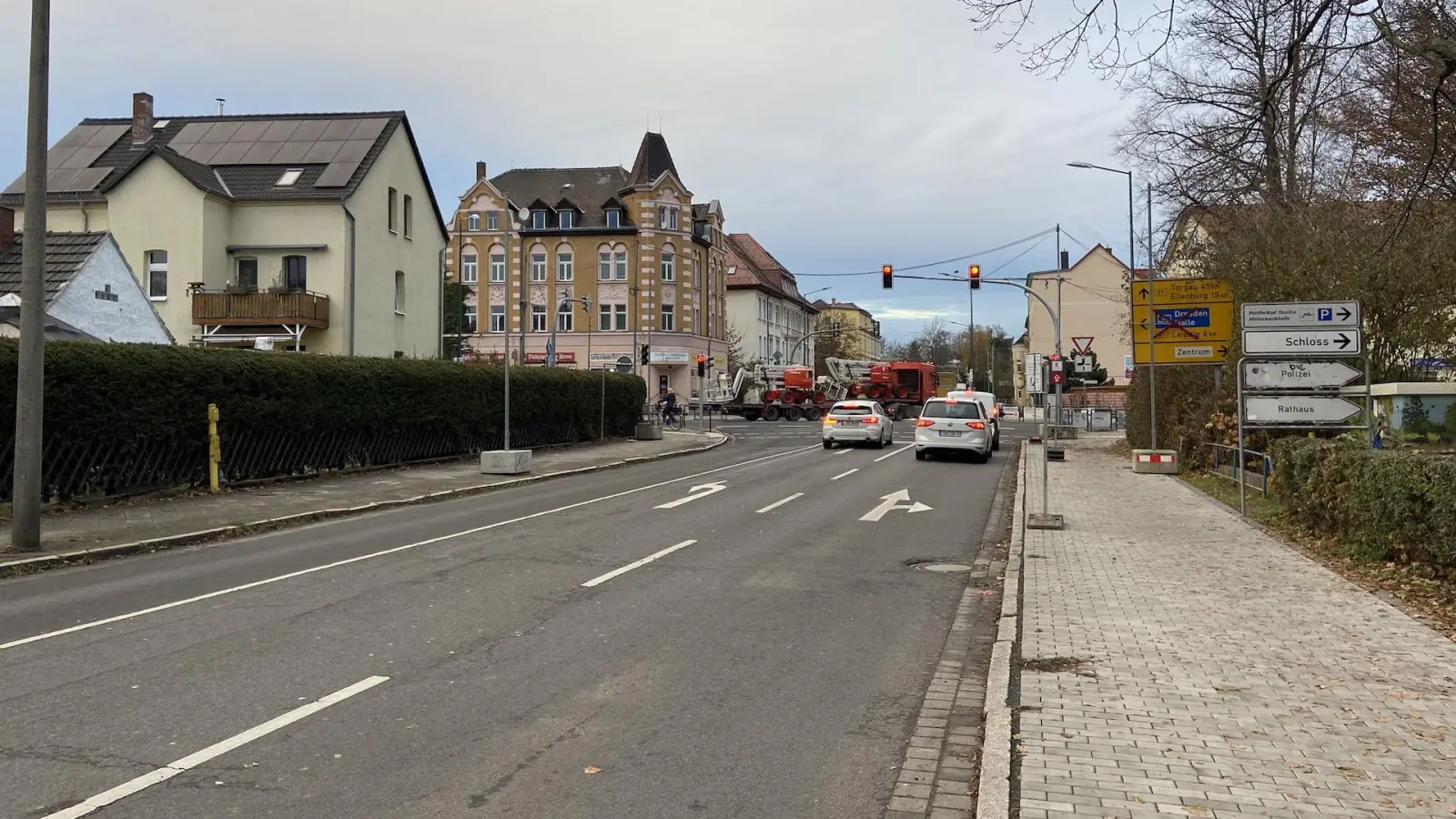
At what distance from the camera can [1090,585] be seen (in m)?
9.48

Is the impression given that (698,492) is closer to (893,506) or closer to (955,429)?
(893,506)

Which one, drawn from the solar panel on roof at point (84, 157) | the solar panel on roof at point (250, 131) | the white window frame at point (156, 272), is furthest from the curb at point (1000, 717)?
the solar panel on roof at point (84, 157)

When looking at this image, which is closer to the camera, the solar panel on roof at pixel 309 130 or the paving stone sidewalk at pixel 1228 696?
the paving stone sidewalk at pixel 1228 696

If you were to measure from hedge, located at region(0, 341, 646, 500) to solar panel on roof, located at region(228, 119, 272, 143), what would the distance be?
57.5ft

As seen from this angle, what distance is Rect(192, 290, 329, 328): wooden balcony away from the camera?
1337 inches

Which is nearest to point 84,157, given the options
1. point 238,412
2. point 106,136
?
point 106,136

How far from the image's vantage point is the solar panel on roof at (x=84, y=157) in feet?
123

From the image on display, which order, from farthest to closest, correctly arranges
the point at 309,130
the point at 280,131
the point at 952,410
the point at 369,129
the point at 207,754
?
the point at 280,131 < the point at 309,130 < the point at 369,129 < the point at 952,410 < the point at 207,754

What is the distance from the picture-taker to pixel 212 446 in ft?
56.2

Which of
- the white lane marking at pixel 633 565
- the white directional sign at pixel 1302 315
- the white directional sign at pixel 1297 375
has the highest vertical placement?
the white directional sign at pixel 1302 315

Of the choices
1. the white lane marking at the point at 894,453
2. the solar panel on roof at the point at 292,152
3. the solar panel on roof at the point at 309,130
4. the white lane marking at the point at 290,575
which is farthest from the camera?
the solar panel on roof at the point at 309,130

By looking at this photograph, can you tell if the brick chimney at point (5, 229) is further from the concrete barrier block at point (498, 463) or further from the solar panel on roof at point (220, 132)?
the solar panel on roof at point (220, 132)

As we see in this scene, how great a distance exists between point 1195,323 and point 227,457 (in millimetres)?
20486

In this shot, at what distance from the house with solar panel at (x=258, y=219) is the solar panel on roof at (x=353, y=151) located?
0.21 ft
